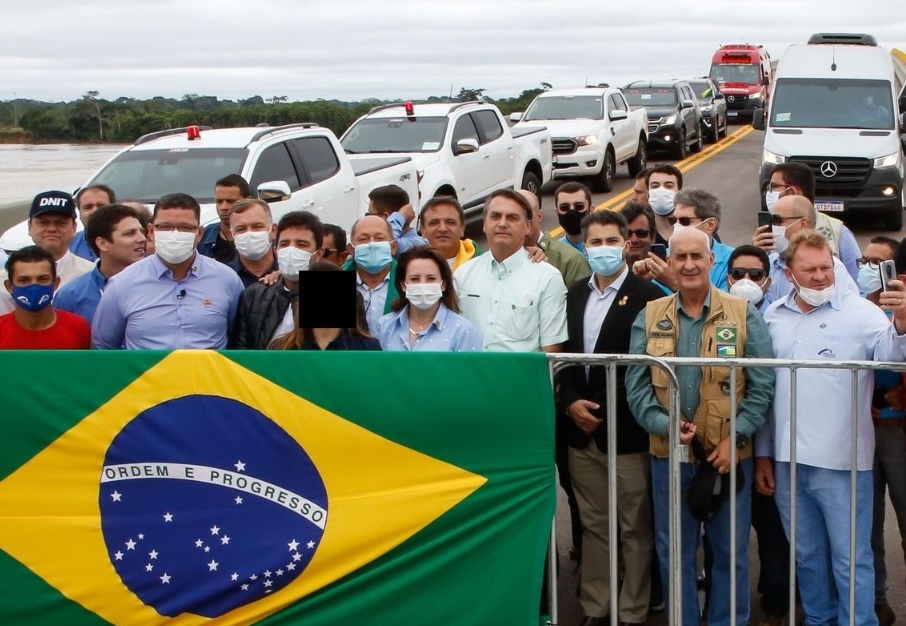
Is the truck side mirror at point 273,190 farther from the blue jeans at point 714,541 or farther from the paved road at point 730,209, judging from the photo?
the blue jeans at point 714,541

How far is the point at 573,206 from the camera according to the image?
794cm

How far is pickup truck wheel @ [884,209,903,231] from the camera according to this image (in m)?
18.2

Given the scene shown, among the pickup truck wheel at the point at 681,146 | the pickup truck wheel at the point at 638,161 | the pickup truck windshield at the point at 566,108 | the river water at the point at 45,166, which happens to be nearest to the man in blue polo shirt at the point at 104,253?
the river water at the point at 45,166

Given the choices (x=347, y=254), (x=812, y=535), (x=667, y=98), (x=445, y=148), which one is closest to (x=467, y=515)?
(x=812, y=535)

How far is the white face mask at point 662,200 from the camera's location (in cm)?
840

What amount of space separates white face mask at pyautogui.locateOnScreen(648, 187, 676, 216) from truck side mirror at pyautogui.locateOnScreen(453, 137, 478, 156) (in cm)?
813

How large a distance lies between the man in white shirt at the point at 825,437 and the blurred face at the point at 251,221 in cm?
300

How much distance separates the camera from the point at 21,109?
27.1 metres

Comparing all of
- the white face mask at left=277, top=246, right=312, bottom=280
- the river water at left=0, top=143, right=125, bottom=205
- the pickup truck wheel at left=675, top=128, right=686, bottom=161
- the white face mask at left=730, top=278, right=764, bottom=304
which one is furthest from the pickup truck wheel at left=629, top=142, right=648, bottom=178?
the white face mask at left=277, top=246, right=312, bottom=280

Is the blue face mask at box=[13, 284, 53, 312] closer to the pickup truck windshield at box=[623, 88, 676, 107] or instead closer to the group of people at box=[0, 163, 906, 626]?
the group of people at box=[0, 163, 906, 626]

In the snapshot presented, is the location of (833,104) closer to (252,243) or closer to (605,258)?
(252,243)

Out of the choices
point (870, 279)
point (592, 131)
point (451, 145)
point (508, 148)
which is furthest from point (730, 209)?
point (870, 279)

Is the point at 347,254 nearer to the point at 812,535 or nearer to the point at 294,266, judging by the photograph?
the point at 294,266

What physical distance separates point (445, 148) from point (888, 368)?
12.1 metres
